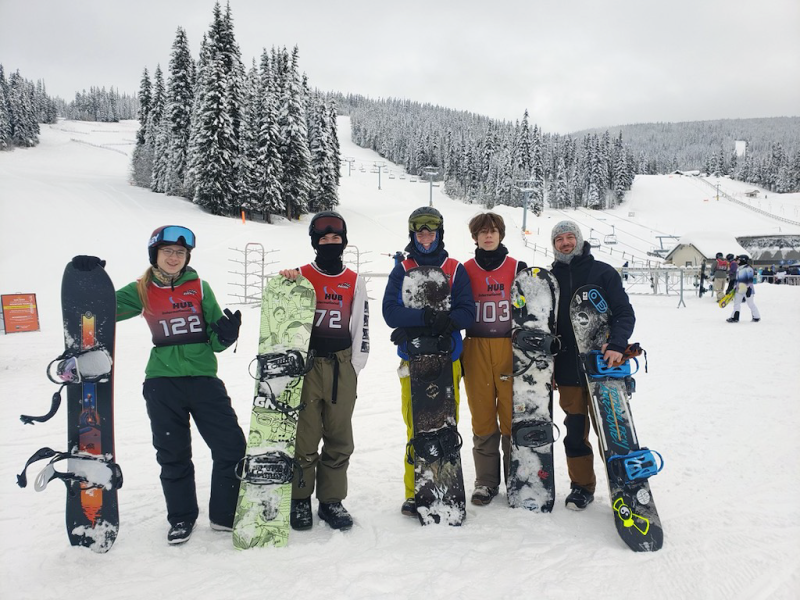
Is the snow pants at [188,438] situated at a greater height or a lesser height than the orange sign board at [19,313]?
lesser

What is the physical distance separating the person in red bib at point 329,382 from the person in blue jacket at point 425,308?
0.79ft

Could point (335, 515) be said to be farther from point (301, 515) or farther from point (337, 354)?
point (337, 354)

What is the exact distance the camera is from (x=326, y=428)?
3053 millimetres

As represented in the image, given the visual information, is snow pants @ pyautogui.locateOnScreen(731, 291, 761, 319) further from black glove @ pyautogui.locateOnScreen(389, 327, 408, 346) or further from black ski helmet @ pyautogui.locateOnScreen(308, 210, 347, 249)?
black ski helmet @ pyautogui.locateOnScreen(308, 210, 347, 249)

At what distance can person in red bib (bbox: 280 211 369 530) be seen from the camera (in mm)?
3006

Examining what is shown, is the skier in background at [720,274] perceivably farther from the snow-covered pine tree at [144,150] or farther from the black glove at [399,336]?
the snow-covered pine tree at [144,150]

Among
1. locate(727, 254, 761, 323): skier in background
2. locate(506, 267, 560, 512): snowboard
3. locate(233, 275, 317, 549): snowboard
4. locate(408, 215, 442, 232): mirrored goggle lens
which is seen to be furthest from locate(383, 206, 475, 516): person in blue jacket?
locate(727, 254, 761, 323): skier in background

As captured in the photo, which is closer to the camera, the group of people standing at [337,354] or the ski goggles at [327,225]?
the group of people standing at [337,354]

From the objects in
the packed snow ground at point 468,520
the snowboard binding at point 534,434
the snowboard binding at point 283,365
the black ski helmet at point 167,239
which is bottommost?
the packed snow ground at point 468,520

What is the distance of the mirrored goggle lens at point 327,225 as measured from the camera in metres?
3.10

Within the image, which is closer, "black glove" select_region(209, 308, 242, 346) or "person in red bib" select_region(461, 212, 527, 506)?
"black glove" select_region(209, 308, 242, 346)

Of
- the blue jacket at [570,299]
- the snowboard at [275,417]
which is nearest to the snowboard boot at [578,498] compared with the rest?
the blue jacket at [570,299]

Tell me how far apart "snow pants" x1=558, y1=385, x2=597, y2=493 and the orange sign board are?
37.7 feet

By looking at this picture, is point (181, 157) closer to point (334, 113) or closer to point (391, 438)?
point (334, 113)
